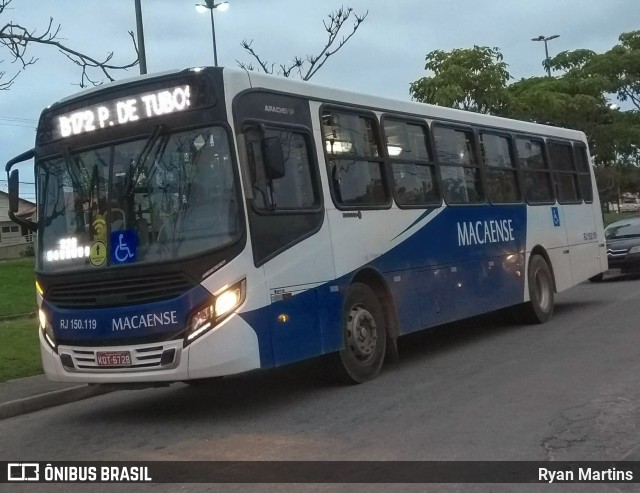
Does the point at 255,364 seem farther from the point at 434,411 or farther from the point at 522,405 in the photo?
the point at 522,405

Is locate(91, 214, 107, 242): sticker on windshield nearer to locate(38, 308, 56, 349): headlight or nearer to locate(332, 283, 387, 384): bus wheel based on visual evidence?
locate(38, 308, 56, 349): headlight

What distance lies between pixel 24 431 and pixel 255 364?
2.51 metres

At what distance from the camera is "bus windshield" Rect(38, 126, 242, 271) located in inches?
307

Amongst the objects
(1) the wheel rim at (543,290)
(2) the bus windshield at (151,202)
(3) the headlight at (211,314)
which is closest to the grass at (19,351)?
(2) the bus windshield at (151,202)

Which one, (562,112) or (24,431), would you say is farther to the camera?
(562,112)

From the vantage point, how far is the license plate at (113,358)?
780 centimetres

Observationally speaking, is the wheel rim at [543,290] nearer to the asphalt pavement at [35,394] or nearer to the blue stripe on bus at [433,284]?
the blue stripe on bus at [433,284]

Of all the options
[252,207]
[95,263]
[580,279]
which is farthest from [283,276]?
[580,279]

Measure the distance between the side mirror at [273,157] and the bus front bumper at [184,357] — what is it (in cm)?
141

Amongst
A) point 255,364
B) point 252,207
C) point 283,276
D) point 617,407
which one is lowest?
point 617,407

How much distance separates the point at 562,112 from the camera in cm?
3117

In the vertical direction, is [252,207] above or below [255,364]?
above

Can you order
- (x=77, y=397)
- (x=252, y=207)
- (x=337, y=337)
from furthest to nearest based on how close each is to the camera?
(x=77, y=397), (x=337, y=337), (x=252, y=207)

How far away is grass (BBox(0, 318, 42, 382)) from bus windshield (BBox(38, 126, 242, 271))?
3.53 m
